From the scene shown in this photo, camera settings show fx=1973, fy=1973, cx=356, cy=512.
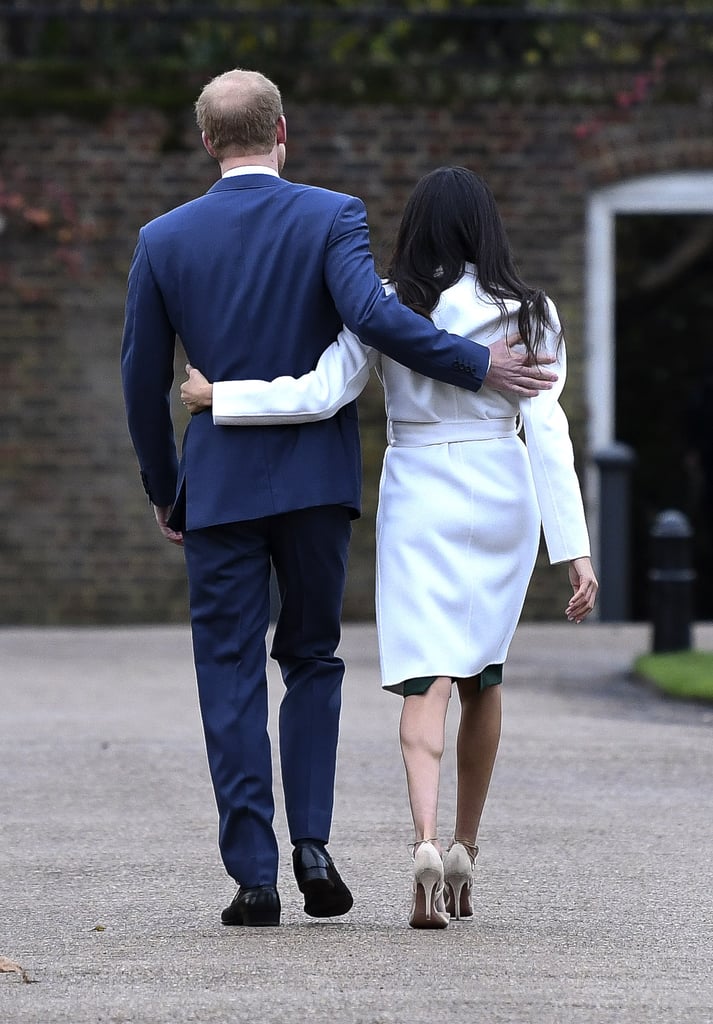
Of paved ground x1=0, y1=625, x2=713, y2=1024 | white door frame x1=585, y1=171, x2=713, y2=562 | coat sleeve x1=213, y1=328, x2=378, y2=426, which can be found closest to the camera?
paved ground x1=0, y1=625, x2=713, y2=1024

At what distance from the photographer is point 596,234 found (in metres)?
13.6

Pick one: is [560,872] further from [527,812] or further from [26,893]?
[26,893]

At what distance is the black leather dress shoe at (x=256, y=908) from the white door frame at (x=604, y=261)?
933 centimetres

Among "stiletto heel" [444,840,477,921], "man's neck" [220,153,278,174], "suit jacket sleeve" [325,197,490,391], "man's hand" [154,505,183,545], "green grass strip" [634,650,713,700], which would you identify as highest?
"man's neck" [220,153,278,174]

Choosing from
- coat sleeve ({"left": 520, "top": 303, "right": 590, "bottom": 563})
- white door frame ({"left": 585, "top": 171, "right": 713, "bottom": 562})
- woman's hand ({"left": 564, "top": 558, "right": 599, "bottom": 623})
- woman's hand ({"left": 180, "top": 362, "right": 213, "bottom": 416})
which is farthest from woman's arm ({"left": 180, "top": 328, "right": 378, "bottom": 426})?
white door frame ({"left": 585, "top": 171, "right": 713, "bottom": 562})

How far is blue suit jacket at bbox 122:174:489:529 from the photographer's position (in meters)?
4.34

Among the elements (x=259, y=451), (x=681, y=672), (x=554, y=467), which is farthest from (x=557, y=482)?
(x=681, y=672)

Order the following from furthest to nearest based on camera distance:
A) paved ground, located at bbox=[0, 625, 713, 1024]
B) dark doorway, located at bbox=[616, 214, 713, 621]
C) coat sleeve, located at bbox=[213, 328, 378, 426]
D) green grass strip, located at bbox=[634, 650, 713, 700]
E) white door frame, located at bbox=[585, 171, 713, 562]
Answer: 1. dark doorway, located at bbox=[616, 214, 713, 621]
2. white door frame, located at bbox=[585, 171, 713, 562]
3. green grass strip, located at bbox=[634, 650, 713, 700]
4. coat sleeve, located at bbox=[213, 328, 378, 426]
5. paved ground, located at bbox=[0, 625, 713, 1024]

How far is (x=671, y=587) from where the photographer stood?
1073cm

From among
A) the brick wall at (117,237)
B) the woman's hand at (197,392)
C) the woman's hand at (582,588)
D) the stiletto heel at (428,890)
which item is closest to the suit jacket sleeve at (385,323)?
the woman's hand at (197,392)

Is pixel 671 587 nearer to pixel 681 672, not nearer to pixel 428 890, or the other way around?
pixel 681 672

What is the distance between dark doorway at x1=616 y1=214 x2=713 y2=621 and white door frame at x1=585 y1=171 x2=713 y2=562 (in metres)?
3.33

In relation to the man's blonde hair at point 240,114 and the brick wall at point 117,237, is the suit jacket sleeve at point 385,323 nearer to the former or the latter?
the man's blonde hair at point 240,114

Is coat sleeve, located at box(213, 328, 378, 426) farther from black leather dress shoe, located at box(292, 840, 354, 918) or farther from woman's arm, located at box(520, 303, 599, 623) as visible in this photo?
black leather dress shoe, located at box(292, 840, 354, 918)
